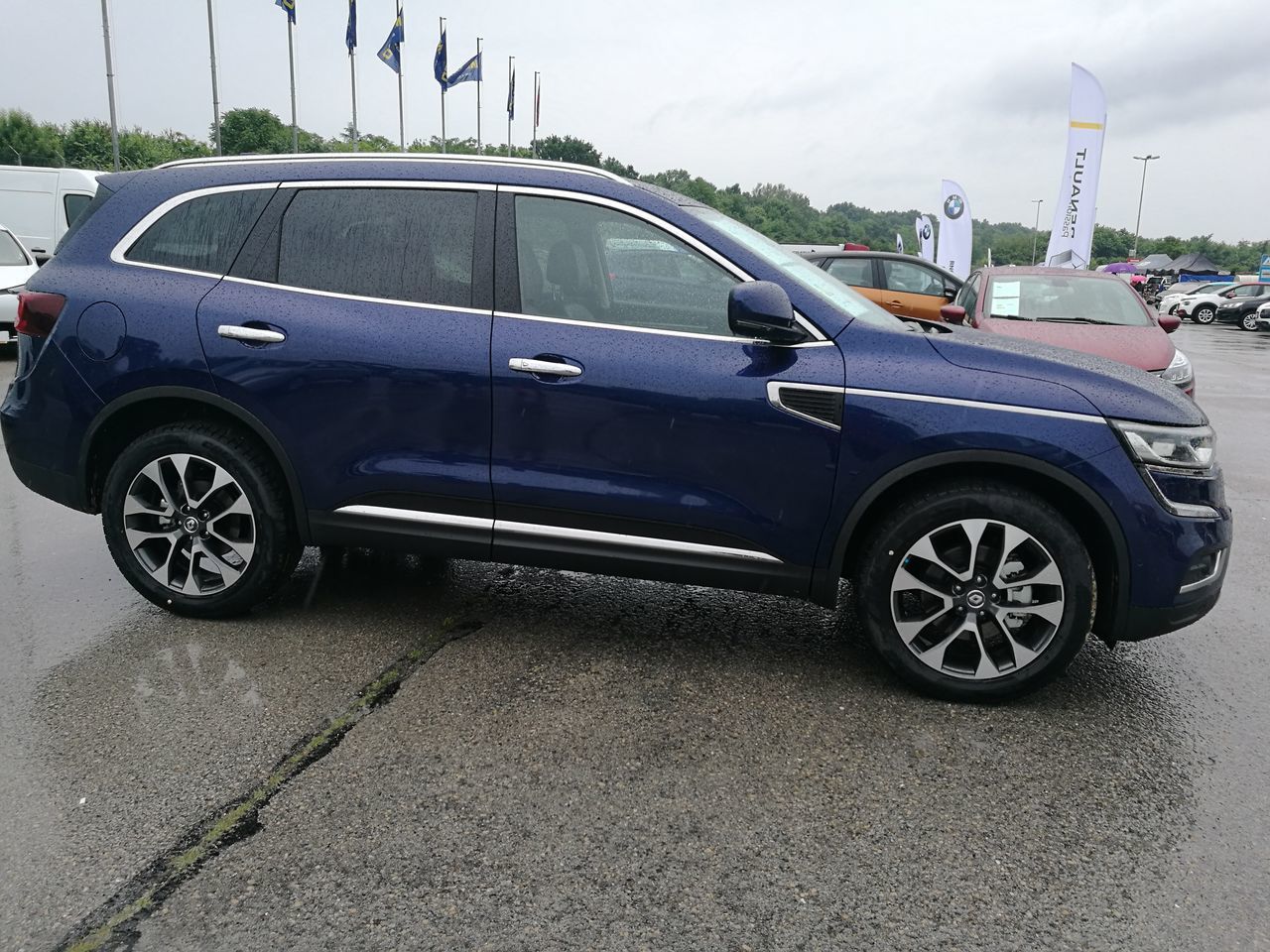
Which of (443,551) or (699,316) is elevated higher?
(699,316)

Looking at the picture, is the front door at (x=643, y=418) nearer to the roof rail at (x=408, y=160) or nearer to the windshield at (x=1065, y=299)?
the roof rail at (x=408, y=160)

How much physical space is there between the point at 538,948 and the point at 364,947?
1.28ft

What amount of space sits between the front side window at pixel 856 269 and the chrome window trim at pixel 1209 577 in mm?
9957

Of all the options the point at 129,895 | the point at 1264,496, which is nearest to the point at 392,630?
the point at 129,895

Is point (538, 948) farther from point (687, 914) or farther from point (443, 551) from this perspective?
Answer: point (443, 551)

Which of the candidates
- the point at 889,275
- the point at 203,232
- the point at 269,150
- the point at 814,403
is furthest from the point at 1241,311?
the point at 269,150

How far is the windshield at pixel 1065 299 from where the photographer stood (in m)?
8.71

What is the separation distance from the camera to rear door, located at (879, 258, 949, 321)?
12.7 meters

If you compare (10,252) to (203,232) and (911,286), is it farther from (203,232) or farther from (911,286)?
(911,286)

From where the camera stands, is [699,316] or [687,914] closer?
[687,914]

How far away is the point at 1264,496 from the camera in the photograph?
695 cm

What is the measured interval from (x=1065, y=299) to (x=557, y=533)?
7.00 metres

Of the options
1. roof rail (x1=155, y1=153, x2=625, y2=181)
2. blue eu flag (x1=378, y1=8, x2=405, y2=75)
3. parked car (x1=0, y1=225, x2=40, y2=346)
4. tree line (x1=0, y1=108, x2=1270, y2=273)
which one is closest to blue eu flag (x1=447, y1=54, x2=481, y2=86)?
blue eu flag (x1=378, y1=8, x2=405, y2=75)

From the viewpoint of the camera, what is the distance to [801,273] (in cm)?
375
